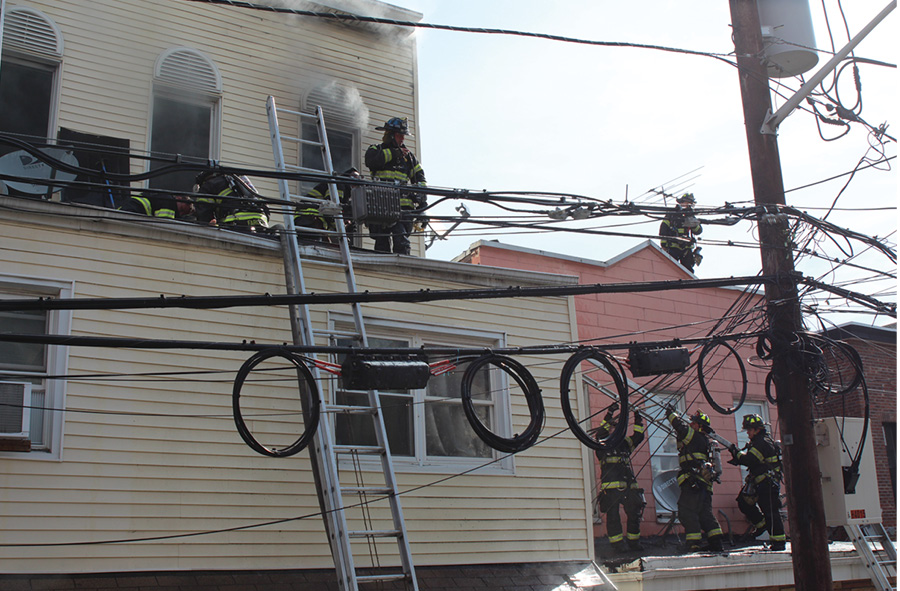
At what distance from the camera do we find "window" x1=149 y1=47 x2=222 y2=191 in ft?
36.6

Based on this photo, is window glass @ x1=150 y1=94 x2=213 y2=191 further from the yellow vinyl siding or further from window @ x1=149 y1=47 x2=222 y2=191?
the yellow vinyl siding

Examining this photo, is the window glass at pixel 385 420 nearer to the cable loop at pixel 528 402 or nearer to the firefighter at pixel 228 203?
the firefighter at pixel 228 203

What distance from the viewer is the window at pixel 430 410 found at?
907cm

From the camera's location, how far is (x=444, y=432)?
31.2ft

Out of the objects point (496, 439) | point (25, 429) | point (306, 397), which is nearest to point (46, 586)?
point (25, 429)

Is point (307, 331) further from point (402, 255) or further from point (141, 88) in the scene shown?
point (141, 88)

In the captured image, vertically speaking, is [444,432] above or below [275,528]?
above

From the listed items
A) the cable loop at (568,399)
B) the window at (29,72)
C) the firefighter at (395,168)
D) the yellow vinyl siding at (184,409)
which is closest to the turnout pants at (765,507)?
the yellow vinyl siding at (184,409)

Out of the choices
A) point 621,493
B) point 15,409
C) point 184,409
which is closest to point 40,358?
point 15,409

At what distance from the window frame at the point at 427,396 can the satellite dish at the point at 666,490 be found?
462 cm

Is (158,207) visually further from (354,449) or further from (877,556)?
(877,556)

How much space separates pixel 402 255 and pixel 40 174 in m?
4.04

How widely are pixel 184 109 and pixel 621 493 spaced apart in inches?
298

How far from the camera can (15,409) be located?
7.20 m
